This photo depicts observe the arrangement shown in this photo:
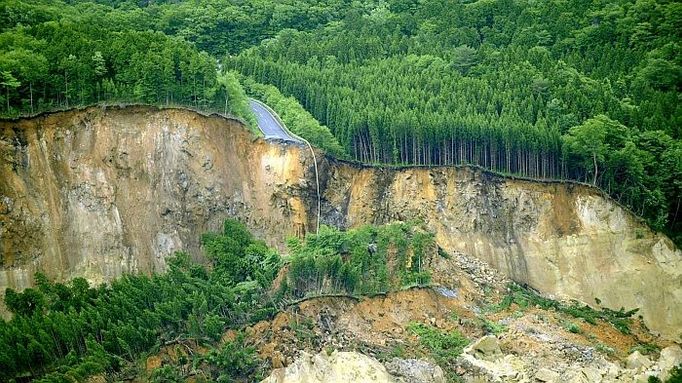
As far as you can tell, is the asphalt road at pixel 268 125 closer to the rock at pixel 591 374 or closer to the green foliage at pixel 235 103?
the green foliage at pixel 235 103

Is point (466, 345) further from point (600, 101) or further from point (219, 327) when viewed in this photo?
point (600, 101)

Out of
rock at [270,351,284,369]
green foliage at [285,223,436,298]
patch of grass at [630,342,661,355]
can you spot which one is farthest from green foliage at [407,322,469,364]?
patch of grass at [630,342,661,355]

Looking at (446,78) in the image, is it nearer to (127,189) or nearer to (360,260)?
(360,260)

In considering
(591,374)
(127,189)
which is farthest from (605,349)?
(127,189)

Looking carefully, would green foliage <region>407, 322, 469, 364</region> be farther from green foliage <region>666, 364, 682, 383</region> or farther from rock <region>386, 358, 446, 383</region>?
green foliage <region>666, 364, 682, 383</region>

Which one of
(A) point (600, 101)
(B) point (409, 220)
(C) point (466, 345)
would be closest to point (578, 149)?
(A) point (600, 101)

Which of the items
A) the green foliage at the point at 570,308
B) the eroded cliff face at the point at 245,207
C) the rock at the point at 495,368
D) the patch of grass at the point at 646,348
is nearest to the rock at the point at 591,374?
the rock at the point at 495,368
